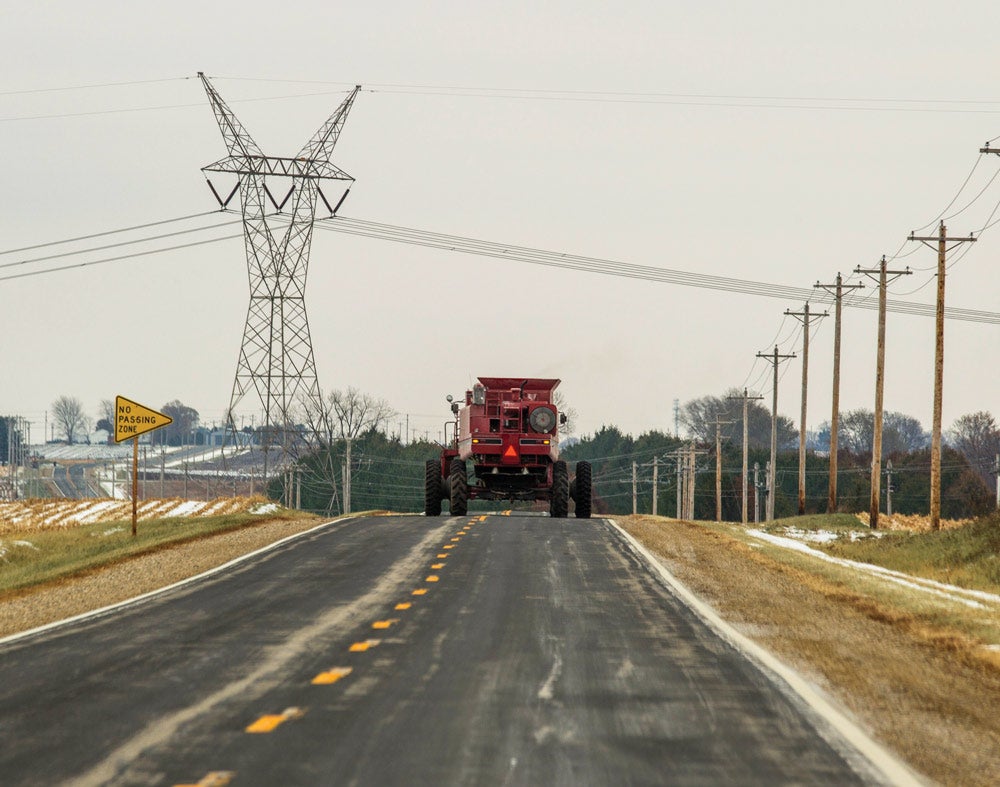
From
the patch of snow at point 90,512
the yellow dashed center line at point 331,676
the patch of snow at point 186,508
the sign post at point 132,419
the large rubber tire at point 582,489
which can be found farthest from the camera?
the patch of snow at point 186,508

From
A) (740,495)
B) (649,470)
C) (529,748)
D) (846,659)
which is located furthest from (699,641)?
(649,470)

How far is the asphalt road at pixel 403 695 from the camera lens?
7871mm

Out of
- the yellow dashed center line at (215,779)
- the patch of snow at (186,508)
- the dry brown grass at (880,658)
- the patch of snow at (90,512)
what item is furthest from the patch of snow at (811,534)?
the yellow dashed center line at (215,779)

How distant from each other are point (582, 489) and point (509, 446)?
11.3ft

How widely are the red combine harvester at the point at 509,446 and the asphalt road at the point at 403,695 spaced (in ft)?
58.4

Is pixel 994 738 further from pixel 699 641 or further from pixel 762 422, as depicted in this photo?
pixel 762 422

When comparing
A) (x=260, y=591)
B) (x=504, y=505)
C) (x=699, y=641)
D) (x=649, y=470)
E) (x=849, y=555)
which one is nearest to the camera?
(x=699, y=641)

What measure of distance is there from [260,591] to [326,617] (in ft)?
11.0

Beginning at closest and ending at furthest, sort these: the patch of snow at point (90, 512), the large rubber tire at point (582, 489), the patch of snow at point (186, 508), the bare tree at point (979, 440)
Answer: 1. the large rubber tire at point (582, 489)
2. the patch of snow at point (90, 512)
3. the patch of snow at point (186, 508)
4. the bare tree at point (979, 440)

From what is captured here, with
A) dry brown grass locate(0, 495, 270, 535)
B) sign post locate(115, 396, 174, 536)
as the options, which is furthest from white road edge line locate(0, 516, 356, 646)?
dry brown grass locate(0, 495, 270, 535)

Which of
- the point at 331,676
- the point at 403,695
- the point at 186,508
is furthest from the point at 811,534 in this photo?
the point at 403,695

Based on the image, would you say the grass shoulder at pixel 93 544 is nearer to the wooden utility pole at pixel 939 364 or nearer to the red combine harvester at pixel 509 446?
the red combine harvester at pixel 509 446

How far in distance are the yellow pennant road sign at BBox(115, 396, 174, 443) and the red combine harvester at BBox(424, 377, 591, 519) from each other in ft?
33.6

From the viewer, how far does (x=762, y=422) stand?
195m
